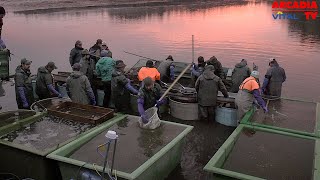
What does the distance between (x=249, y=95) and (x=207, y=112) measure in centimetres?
147

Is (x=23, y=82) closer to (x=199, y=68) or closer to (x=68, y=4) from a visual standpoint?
(x=199, y=68)

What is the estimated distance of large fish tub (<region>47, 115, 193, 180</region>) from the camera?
5.26 m

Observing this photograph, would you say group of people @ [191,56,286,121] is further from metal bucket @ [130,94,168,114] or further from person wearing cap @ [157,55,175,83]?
person wearing cap @ [157,55,175,83]

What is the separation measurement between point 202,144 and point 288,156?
2533 mm

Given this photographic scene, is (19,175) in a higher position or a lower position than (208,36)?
lower

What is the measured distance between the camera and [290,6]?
1829 inches

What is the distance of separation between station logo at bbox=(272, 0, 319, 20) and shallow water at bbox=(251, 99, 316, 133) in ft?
92.4

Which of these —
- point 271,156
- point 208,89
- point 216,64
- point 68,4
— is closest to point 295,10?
point 68,4

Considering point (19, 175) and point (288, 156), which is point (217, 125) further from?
point (19, 175)

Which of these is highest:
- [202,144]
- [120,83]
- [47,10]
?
[47,10]

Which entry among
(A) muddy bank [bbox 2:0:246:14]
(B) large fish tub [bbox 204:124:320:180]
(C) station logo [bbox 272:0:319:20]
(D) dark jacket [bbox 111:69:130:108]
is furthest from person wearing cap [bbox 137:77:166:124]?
(A) muddy bank [bbox 2:0:246:14]

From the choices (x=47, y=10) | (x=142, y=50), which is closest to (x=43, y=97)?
(x=142, y=50)

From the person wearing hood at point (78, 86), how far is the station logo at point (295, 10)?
30.0m

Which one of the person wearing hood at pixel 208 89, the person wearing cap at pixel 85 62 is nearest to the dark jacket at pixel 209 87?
the person wearing hood at pixel 208 89
